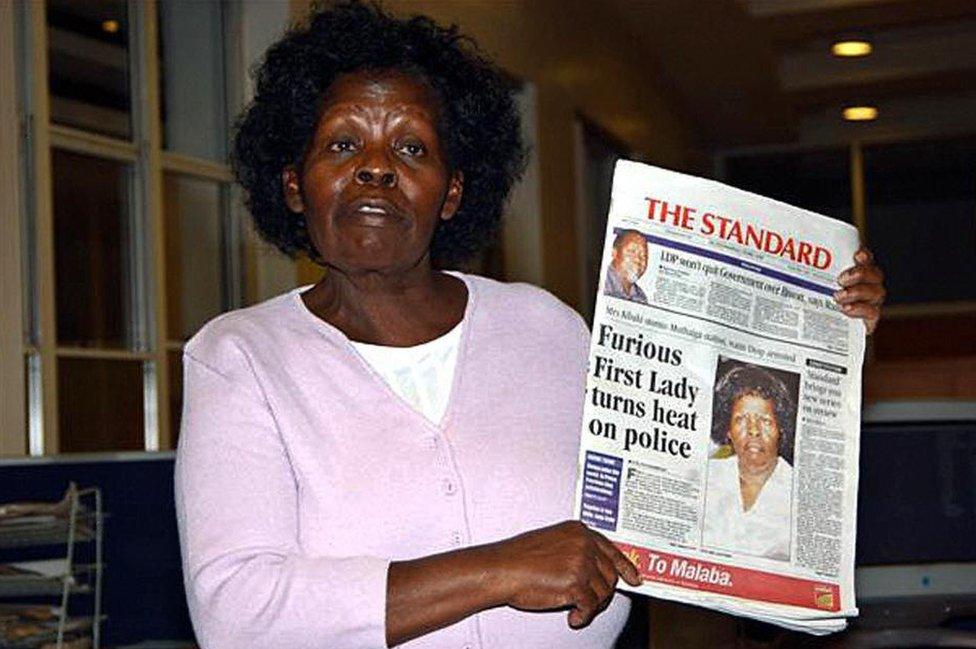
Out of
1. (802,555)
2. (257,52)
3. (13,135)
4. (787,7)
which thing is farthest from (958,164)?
(802,555)

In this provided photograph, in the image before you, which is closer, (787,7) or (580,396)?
(580,396)

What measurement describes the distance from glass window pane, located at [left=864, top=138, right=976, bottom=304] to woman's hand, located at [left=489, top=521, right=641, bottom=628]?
375 inches

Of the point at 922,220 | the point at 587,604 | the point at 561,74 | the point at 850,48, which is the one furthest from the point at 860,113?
the point at 587,604

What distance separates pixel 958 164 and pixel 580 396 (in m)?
9.52

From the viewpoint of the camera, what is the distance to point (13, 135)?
3.69 meters

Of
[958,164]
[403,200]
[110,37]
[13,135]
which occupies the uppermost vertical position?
[958,164]

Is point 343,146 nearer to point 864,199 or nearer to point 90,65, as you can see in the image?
point 90,65

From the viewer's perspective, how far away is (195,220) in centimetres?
457

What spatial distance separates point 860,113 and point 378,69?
915cm

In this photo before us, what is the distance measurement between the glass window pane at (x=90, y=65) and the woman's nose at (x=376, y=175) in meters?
2.66

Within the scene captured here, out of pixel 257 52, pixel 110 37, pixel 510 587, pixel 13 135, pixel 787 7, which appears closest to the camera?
pixel 510 587

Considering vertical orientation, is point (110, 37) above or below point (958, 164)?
below

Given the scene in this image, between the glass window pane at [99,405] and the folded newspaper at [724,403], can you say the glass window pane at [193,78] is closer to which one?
the glass window pane at [99,405]

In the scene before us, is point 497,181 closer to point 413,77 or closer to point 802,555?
point 413,77
